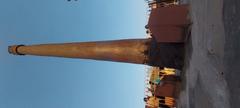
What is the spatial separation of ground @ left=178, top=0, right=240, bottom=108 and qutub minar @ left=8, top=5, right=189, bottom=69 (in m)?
0.27

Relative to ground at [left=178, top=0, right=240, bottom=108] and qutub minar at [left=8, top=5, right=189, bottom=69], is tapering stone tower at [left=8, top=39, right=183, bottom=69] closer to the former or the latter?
qutub minar at [left=8, top=5, right=189, bottom=69]

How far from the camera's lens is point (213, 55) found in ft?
14.4

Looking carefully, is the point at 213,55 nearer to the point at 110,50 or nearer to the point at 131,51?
the point at 131,51

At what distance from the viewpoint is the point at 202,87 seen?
4.97 meters

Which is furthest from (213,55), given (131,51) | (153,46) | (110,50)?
(110,50)

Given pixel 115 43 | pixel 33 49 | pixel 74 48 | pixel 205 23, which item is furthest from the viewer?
pixel 33 49

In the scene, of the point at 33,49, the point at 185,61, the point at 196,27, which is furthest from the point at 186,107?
the point at 33,49

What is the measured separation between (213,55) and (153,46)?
2372 mm

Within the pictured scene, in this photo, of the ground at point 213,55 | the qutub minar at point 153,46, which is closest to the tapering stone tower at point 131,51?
the qutub minar at point 153,46

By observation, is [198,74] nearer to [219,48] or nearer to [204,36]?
[204,36]

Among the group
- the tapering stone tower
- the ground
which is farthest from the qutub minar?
the ground

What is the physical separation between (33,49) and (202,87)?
24.4 feet

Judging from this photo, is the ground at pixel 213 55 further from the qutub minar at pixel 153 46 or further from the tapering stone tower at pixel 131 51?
the tapering stone tower at pixel 131 51

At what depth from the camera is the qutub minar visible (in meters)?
5.80
